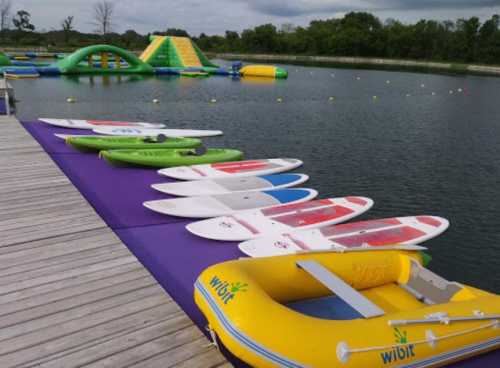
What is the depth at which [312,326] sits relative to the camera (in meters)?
4.35

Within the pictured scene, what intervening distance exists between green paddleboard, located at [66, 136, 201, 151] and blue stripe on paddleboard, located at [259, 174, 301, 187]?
3.94 metres

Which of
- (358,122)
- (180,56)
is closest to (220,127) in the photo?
(358,122)

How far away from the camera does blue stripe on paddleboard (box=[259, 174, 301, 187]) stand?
1212 centimetres

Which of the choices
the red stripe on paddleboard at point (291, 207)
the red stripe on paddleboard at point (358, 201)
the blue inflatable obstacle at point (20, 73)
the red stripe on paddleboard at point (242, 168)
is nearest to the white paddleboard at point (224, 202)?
the red stripe on paddleboard at point (291, 207)

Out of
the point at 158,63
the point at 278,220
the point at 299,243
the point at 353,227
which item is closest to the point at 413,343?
the point at 299,243

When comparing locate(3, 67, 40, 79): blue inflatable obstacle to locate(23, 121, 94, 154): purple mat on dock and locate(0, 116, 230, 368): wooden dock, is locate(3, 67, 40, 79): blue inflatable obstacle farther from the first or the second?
locate(0, 116, 230, 368): wooden dock

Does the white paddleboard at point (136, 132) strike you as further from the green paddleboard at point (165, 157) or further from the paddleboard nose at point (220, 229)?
the paddleboard nose at point (220, 229)

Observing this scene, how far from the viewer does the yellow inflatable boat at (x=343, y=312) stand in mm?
4227

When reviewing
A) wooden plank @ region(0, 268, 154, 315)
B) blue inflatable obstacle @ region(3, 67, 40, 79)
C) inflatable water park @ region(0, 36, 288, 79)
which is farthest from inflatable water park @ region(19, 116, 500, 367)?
inflatable water park @ region(0, 36, 288, 79)

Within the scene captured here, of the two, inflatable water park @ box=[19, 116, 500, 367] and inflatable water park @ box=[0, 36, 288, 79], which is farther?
inflatable water park @ box=[0, 36, 288, 79]

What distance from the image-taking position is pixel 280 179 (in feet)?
40.7

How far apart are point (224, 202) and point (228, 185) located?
4.57 ft

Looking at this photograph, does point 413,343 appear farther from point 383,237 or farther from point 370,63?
point 370,63

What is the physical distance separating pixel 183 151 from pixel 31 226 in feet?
22.6
